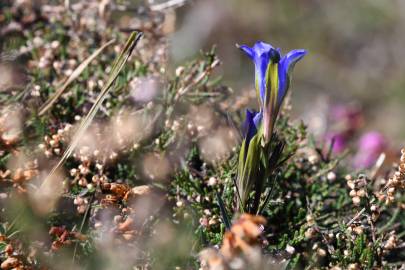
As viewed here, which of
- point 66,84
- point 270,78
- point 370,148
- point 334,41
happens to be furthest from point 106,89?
point 334,41

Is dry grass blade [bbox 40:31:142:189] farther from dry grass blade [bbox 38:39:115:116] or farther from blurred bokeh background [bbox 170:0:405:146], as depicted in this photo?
blurred bokeh background [bbox 170:0:405:146]

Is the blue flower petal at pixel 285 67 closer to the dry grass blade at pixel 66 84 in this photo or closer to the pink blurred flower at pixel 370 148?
the dry grass blade at pixel 66 84

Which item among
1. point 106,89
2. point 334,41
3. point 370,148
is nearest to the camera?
point 106,89

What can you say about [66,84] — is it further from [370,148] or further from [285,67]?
[370,148]

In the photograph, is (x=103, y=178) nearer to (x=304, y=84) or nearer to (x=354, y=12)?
(x=304, y=84)

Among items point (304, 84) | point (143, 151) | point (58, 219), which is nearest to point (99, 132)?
point (143, 151)

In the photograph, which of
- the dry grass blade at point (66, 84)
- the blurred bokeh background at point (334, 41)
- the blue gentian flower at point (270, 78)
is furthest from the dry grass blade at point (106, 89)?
the blurred bokeh background at point (334, 41)

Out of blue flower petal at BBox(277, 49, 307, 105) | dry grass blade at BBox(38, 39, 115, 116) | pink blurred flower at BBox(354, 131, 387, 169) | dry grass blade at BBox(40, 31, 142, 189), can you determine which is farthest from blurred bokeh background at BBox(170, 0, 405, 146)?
blue flower petal at BBox(277, 49, 307, 105)
